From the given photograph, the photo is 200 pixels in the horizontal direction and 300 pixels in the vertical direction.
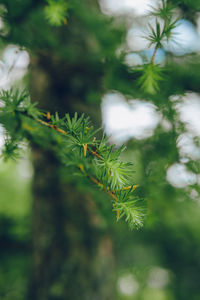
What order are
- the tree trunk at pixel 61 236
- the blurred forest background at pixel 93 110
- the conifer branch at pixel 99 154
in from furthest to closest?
the tree trunk at pixel 61 236 < the blurred forest background at pixel 93 110 < the conifer branch at pixel 99 154

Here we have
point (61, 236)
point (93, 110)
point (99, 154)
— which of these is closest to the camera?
point (99, 154)

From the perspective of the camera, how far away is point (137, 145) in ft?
3.83

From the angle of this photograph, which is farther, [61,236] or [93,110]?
[93,110]

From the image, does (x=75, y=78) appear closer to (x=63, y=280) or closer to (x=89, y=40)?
(x=89, y=40)

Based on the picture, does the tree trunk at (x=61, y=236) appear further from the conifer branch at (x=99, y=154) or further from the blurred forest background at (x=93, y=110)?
the conifer branch at (x=99, y=154)

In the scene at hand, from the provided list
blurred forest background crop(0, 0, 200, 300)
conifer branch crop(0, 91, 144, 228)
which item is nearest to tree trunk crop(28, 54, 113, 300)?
blurred forest background crop(0, 0, 200, 300)

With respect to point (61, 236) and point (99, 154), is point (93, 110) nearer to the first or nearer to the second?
point (61, 236)

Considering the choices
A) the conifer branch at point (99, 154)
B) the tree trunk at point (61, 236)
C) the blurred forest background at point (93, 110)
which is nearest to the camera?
the conifer branch at point (99, 154)

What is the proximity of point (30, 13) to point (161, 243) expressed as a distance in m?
3.73

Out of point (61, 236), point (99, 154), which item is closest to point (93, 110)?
point (61, 236)

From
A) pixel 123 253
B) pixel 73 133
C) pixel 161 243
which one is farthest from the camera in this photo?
pixel 161 243

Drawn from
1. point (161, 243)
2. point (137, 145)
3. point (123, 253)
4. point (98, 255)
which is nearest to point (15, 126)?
point (137, 145)

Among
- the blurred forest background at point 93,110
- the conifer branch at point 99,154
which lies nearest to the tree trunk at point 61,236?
the blurred forest background at point 93,110

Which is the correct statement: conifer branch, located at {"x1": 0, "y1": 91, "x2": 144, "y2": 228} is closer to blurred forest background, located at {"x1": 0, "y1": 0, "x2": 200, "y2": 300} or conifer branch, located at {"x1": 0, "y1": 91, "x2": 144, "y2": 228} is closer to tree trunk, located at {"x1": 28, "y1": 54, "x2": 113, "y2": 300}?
blurred forest background, located at {"x1": 0, "y1": 0, "x2": 200, "y2": 300}
